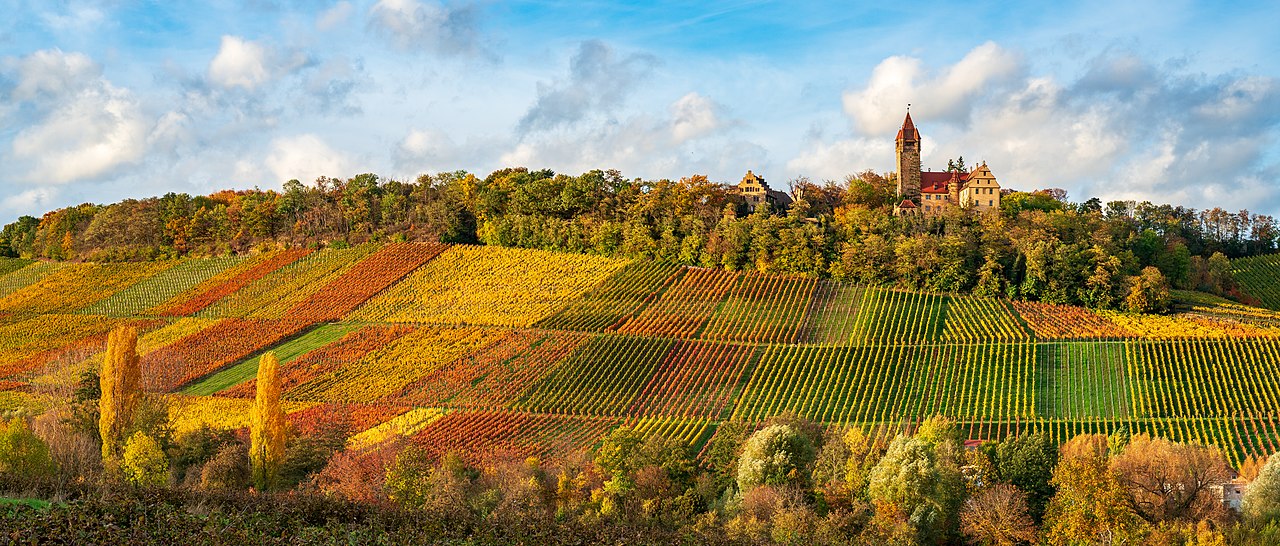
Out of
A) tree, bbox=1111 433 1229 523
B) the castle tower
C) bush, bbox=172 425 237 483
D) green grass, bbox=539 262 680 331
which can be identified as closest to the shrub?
bush, bbox=172 425 237 483

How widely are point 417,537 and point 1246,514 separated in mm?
29231

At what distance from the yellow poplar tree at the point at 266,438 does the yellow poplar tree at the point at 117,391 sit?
678 cm

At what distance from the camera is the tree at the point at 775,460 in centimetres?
4409

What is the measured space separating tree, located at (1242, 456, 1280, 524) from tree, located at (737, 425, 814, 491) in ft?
51.5

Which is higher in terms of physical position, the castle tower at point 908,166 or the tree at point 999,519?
the castle tower at point 908,166

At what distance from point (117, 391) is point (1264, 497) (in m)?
45.8

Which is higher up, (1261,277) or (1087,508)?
(1261,277)

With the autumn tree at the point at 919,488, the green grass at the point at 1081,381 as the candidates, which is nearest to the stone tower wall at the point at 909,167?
the green grass at the point at 1081,381

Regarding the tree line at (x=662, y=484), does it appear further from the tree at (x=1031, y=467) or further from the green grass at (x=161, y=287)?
the green grass at (x=161, y=287)

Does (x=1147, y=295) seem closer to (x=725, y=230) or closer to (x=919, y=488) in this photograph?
(x=725, y=230)

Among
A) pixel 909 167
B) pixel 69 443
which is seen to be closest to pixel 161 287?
pixel 69 443

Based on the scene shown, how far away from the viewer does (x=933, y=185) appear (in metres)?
105

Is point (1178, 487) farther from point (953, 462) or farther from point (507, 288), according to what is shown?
point (507, 288)

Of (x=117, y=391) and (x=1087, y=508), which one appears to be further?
(x=117, y=391)
